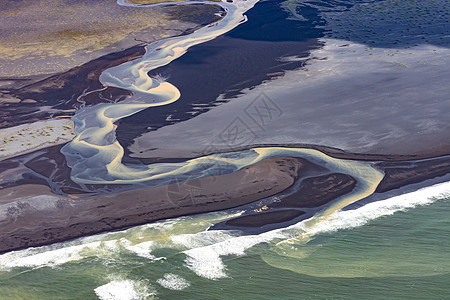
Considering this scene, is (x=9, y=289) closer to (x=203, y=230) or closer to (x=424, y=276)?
(x=203, y=230)

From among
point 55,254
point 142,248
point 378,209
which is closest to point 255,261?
point 142,248

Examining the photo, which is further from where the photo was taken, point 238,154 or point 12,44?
point 12,44

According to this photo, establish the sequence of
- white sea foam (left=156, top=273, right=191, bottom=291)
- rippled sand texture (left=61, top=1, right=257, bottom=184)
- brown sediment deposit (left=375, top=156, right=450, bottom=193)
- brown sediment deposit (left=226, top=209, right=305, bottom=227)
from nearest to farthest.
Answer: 1. white sea foam (left=156, top=273, right=191, bottom=291)
2. brown sediment deposit (left=226, top=209, right=305, bottom=227)
3. brown sediment deposit (left=375, top=156, right=450, bottom=193)
4. rippled sand texture (left=61, top=1, right=257, bottom=184)

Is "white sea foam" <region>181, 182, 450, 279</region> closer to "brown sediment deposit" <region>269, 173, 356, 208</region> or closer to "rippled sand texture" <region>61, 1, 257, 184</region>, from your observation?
"brown sediment deposit" <region>269, 173, 356, 208</region>

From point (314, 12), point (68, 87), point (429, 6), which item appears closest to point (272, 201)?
point (68, 87)

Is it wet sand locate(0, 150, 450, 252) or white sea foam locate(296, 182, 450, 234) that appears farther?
wet sand locate(0, 150, 450, 252)

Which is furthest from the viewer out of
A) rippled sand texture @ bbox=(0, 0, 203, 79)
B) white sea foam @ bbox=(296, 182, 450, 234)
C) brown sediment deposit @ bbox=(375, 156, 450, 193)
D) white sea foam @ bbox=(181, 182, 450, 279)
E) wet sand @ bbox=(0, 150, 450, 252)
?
rippled sand texture @ bbox=(0, 0, 203, 79)

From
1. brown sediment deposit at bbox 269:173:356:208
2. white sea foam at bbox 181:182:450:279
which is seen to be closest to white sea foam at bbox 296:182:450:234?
white sea foam at bbox 181:182:450:279
